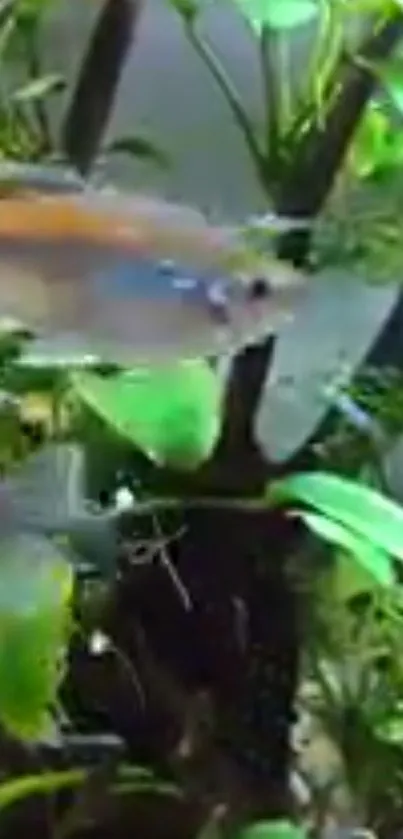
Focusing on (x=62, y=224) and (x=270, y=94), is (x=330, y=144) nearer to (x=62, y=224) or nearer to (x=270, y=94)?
(x=270, y=94)

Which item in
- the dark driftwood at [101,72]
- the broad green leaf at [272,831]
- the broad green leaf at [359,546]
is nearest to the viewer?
the broad green leaf at [359,546]

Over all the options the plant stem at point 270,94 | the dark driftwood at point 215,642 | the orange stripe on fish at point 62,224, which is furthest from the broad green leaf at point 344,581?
the orange stripe on fish at point 62,224

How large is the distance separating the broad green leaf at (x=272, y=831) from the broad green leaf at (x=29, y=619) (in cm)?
16

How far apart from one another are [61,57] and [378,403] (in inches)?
12.6

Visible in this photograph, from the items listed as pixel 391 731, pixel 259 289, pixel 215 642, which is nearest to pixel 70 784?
pixel 215 642

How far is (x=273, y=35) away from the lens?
111 centimetres

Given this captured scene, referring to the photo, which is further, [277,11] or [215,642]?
[215,642]

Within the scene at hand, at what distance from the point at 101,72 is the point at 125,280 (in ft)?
1.33

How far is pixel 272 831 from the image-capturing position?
987 millimetres

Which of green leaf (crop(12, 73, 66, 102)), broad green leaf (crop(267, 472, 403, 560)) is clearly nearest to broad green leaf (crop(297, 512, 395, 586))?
broad green leaf (crop(267, 472, 403, 560))

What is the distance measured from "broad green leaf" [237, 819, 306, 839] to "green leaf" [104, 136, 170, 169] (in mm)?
409

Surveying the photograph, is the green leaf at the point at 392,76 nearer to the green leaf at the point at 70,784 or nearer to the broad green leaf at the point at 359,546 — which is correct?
the broad green leaf at the point at 359,546

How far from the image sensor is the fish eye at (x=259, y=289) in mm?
759

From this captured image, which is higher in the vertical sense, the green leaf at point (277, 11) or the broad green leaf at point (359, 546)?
the green leaf at point (277, 11)
